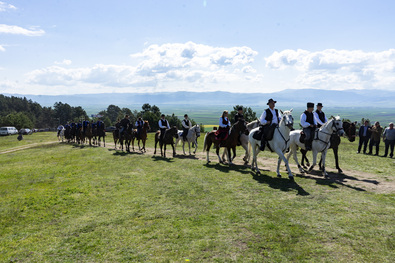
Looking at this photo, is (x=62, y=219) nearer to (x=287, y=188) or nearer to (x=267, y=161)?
(x=287, y=188)

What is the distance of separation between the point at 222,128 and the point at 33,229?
11197 mm

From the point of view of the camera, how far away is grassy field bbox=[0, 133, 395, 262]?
18.5 ft

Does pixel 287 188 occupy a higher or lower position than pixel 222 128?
lower

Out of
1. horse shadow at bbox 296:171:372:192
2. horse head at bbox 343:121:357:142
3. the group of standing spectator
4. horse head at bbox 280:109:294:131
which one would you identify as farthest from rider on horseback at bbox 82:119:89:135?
the group of standing spectator

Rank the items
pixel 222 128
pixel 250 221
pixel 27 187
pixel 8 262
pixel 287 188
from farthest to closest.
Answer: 1. pixel 222 128
2. pixel 27 187
3. pixel 287 188
4. pixel 250 221
5. pixel 8 262

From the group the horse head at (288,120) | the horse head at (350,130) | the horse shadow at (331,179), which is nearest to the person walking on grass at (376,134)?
the horse head at (350,130)

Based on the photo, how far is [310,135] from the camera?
12734 mm

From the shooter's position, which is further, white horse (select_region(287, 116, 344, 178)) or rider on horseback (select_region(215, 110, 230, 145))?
rider on horseback (select_region(215, 110, 230, 145))

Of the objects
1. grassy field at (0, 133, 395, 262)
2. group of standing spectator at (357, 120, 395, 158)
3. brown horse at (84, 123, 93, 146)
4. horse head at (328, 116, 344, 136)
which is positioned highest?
horse head at (328, 116, 344, 136)

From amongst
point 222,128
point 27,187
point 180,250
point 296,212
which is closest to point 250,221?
point 296,212

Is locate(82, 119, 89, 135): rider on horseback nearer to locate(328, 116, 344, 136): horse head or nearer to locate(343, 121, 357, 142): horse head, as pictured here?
locate(328, 116, 344, 136): horse head

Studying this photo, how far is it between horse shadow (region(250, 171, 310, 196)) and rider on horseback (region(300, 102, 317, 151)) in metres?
2.63

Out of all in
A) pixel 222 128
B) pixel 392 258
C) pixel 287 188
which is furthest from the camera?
pixel 222 128

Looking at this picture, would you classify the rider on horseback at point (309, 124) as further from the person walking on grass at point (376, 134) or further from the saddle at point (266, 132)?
the person walking on grass at point (376, 134)
